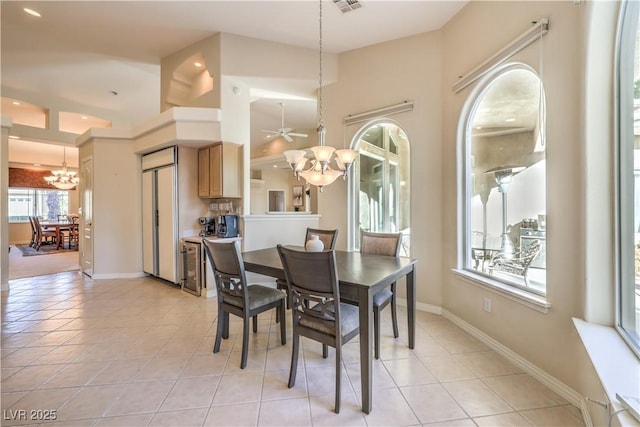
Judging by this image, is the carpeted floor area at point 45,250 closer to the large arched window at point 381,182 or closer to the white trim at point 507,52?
the large arched window at point 381,182

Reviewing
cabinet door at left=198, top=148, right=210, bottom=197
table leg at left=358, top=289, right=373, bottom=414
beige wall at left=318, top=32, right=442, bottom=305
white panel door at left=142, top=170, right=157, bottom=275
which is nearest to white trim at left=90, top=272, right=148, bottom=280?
white panel door at left=142, top=170, right=157, bottom=275

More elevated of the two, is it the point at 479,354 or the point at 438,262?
the point at 438,262

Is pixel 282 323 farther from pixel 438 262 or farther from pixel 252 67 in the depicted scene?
pixel 252 67

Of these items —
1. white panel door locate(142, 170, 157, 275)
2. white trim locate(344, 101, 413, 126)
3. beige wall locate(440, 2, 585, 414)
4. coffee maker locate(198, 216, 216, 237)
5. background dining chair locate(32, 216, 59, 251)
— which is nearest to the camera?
beige wall locate(440, 2, 585, 414)

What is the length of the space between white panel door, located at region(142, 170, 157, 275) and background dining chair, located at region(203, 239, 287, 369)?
2892 millimetres

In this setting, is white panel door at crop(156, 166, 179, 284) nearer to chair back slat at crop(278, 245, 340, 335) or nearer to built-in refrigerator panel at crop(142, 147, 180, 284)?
built-in refrigerator panel at crop(142, 147, 180, 284)

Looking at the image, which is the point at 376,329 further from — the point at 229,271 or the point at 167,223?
the point at 167,223

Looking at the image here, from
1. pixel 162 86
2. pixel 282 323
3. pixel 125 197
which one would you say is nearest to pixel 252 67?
pixel 162 86

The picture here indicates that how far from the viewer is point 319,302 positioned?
1822mm

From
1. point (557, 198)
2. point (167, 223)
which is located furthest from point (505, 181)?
point (167, 223)

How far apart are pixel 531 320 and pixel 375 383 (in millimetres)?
1270

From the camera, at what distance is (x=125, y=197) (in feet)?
16.0

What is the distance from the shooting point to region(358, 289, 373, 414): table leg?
1675 mm

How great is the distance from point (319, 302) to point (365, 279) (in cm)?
34
